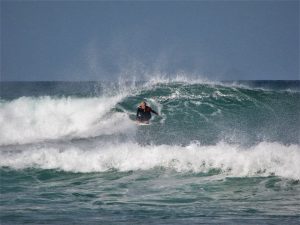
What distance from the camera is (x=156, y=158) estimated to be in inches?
558

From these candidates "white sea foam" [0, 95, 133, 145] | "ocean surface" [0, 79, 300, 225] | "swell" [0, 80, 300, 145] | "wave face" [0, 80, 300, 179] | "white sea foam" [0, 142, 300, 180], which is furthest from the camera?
"white sea foam" [0, 95, 133, 145]

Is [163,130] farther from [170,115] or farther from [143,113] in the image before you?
[170,115]

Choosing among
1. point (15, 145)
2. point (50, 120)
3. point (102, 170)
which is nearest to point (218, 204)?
point (102, 170)

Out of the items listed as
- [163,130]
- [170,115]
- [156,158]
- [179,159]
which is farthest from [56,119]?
[179,159]

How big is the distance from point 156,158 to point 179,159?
2.36 ft

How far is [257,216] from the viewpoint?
879cm

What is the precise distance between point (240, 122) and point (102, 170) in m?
9.59

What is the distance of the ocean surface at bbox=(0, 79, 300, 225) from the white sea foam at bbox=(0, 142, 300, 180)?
1.2 inches

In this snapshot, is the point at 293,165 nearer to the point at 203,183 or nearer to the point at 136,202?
the point at 203,183

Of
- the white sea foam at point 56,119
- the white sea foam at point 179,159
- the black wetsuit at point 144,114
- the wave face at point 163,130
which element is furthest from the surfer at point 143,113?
the white sea foam at point 179,159

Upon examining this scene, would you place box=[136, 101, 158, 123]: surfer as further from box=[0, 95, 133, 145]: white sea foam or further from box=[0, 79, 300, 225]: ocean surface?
box=[0, 95, 133, 145]: white sea foam

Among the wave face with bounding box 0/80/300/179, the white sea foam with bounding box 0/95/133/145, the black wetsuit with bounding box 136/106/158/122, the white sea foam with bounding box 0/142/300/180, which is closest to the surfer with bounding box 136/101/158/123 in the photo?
the black wetsuit with bounding box 136/106/158/122

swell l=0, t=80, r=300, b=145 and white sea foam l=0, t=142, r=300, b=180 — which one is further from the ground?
swell l=0, t=80, r=300, b=145

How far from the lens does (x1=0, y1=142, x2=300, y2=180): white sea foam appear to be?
1262 centimetres
